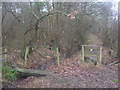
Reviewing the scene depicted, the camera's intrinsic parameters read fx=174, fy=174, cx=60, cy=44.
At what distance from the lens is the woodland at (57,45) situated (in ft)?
22.1

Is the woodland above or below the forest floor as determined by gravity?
above

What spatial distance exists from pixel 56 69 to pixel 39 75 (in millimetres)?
1303

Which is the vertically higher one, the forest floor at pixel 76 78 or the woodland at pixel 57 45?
the woodland at pixel 57 45

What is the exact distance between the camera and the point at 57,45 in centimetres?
1063

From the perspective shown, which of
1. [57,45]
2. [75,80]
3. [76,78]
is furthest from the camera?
[57,45]

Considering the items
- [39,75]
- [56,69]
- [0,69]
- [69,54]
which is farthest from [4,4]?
[69,54]

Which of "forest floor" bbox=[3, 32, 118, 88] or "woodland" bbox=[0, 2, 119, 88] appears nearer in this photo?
"forest floor" bbox=[3, 32, 118, 88]

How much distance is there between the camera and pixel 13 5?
732 cm

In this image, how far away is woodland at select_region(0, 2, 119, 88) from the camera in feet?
22.1

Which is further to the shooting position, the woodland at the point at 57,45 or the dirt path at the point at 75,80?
the woodland at the point at 57,45

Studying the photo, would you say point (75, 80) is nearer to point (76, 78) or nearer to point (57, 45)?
point (76, 78)

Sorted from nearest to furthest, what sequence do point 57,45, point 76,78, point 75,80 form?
1. point 75,80
2. point 76,78
3. point 57,45

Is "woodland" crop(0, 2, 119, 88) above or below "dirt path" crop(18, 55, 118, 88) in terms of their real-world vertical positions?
above

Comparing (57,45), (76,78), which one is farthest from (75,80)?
(57,45)
